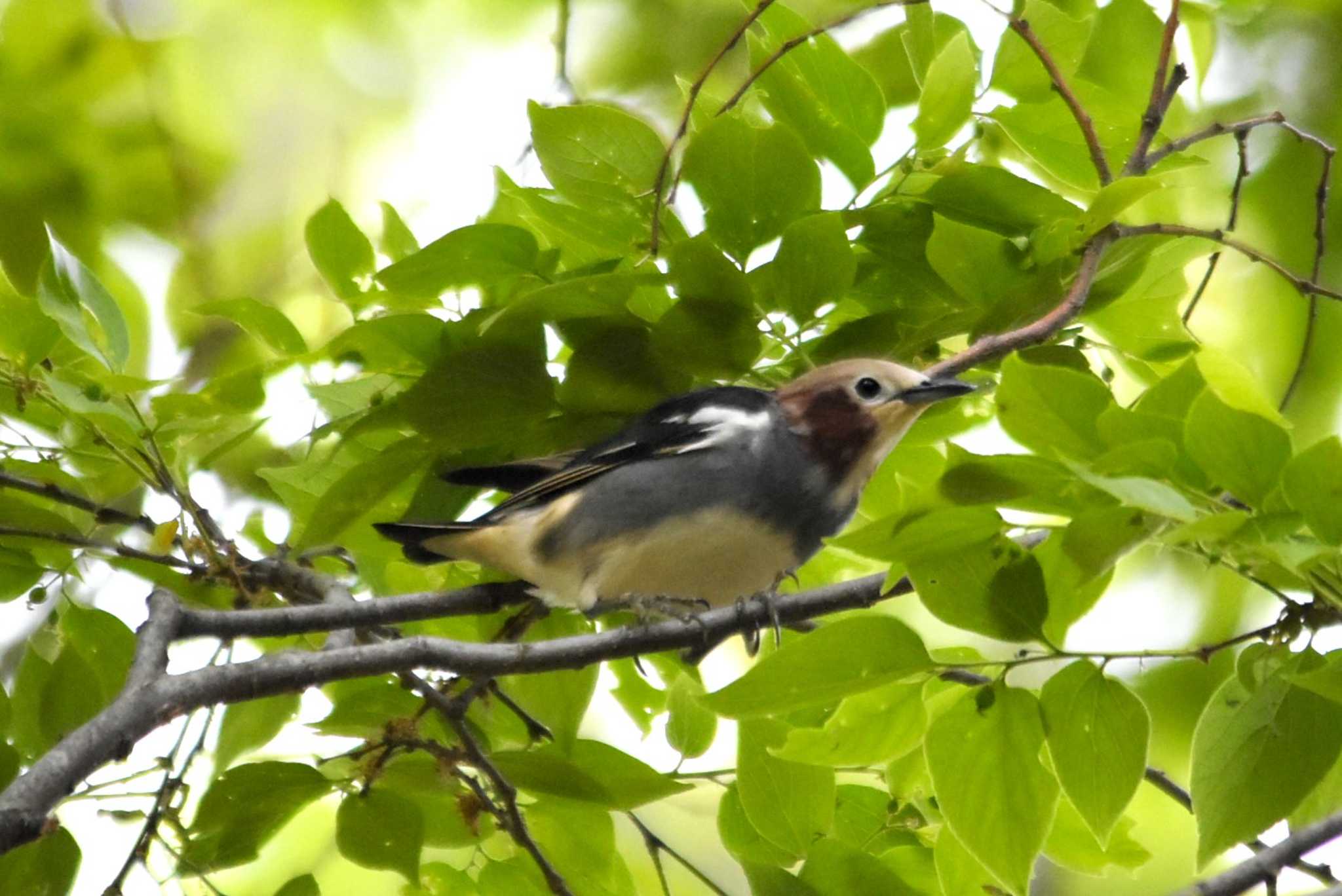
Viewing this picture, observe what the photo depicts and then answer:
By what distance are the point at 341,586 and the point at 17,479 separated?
64 centimetres

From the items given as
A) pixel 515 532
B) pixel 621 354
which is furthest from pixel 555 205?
pixel 515 532

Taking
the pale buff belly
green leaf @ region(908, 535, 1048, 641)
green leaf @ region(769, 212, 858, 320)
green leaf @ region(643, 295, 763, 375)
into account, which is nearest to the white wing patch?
the pale buff belly

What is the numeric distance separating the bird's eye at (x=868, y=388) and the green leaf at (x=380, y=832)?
123 centimetres

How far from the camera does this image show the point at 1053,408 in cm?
158

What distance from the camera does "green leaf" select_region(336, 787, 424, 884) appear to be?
Answer: 2.54 meters

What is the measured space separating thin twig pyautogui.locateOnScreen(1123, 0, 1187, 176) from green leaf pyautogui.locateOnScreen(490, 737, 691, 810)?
52.8 inches

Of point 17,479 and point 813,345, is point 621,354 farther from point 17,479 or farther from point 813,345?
point 17,479

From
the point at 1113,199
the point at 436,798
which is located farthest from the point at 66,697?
the point at 1113,199

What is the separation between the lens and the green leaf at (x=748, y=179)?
7.63 feet

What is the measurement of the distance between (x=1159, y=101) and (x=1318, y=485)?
1179 millimetres

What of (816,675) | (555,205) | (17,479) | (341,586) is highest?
(555,205)

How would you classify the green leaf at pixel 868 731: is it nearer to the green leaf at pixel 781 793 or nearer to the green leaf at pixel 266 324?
the green leaf at pixel 781 793

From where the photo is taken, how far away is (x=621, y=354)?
2543 millimetres

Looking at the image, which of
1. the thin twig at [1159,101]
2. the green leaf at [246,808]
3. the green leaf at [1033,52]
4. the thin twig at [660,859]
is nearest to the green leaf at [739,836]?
the thin twig at [660,859]
